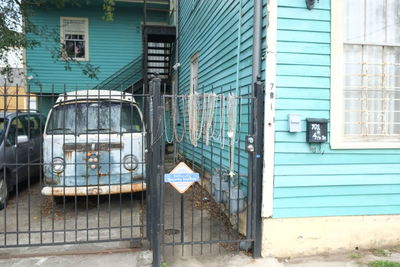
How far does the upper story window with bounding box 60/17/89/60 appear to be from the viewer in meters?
13.9

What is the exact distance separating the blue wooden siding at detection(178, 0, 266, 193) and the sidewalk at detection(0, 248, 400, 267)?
1.04 m

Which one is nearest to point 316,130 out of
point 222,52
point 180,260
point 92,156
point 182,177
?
point 182,177

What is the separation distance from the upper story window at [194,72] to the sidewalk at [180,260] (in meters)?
5.24

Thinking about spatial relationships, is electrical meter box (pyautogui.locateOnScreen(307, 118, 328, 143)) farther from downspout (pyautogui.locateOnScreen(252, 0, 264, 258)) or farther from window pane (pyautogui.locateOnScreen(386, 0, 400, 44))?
window pane (pyautogui.locateOnScreen(386, 0, 400, 44))

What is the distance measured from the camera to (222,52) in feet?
20.3

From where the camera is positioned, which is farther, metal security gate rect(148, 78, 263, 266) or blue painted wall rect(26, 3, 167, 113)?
blue painted wall rect(26, 3, 167, 113)

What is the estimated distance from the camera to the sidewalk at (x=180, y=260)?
3.93 meters

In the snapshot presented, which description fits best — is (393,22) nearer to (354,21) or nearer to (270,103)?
(354,21)

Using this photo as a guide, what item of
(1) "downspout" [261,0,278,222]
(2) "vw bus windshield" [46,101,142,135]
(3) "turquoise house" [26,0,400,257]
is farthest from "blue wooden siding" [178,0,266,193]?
(2) "vw bus windshield" [46,101,142,135]

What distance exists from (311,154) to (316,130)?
0.31 metres

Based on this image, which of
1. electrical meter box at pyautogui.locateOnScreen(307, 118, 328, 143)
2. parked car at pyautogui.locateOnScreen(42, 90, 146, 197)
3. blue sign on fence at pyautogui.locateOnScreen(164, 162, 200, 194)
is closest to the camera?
blue sign on fence at pyautogui.locateOnScreen(164, 162, 200, 194)

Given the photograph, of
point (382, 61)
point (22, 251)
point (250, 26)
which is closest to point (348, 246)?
point (382, 61)

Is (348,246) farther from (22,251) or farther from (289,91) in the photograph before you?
(22,251)

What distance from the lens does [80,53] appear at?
46.5ft
